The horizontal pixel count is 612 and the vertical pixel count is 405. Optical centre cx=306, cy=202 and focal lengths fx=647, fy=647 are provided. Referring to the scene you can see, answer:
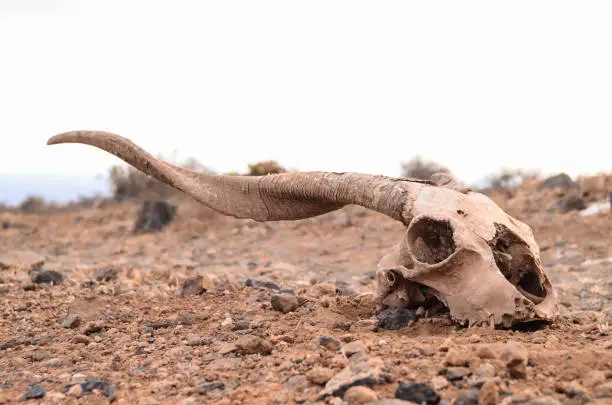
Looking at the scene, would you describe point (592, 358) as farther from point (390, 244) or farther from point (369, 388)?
point (390, 244)

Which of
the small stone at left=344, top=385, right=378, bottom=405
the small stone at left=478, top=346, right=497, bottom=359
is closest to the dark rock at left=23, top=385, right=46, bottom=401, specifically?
the small stone at left=344, top=385, right=378, bottom=405

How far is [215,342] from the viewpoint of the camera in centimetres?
379

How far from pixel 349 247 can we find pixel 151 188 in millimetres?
12920

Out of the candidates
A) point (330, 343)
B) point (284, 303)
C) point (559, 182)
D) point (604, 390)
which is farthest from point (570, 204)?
point (604, 390)

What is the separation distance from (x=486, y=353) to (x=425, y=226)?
4.01ft

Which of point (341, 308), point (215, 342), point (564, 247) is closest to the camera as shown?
point (215, 342)

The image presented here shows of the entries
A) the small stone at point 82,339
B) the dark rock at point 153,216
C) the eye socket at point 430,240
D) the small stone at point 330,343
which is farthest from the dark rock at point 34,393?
the dark rock at point 153,216

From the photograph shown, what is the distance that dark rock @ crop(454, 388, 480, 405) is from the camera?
2508 millimetres

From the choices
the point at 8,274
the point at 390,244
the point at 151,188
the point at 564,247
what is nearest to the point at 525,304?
the point at 8,274

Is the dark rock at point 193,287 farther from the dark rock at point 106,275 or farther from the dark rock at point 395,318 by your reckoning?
the dark rock at point 395,318

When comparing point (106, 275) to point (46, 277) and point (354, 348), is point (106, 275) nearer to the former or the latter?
point (46, 277)

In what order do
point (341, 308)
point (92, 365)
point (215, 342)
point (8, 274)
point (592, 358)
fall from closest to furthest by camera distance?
point (592, 358) → point (92, 365) → point (215, 342) → point (341, 308) → point (8, 274)

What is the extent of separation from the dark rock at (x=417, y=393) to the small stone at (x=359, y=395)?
0.35ft

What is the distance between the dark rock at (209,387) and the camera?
294cm
